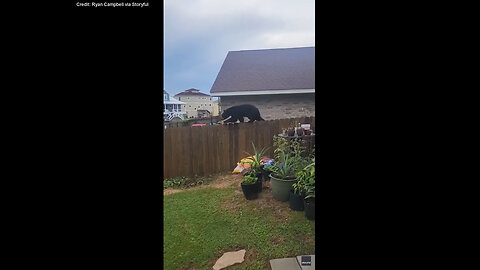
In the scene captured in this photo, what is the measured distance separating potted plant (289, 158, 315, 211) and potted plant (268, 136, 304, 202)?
160mm

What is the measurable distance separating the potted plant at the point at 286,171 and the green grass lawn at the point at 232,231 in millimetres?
103

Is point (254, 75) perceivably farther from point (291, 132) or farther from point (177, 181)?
point (177, 181)

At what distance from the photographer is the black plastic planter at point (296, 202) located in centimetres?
218

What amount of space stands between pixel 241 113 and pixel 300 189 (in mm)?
1989

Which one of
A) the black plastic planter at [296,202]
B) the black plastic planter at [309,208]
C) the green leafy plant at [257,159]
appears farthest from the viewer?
the green leafy plant at [257,159]

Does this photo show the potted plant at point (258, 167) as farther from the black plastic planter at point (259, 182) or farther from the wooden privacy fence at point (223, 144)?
the wooden privacy fence at point (223, 144)

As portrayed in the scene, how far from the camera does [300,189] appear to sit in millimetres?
2191

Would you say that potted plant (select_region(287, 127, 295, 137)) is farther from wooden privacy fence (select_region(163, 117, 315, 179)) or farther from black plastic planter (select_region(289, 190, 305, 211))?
black plastic planter (select_region(289, 190, 305, 211))

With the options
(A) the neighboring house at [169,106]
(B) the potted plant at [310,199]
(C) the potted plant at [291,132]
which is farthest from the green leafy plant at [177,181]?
(B) the potted plant at [310,199]

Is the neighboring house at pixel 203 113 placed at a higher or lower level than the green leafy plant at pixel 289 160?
higher

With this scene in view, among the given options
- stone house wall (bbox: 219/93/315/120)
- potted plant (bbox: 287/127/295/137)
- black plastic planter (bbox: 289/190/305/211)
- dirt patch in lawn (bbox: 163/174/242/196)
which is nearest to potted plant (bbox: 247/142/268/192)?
dirt patch in lawn (bbox: 163/174/242/196)

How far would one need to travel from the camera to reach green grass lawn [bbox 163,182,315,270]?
1.59 meters
